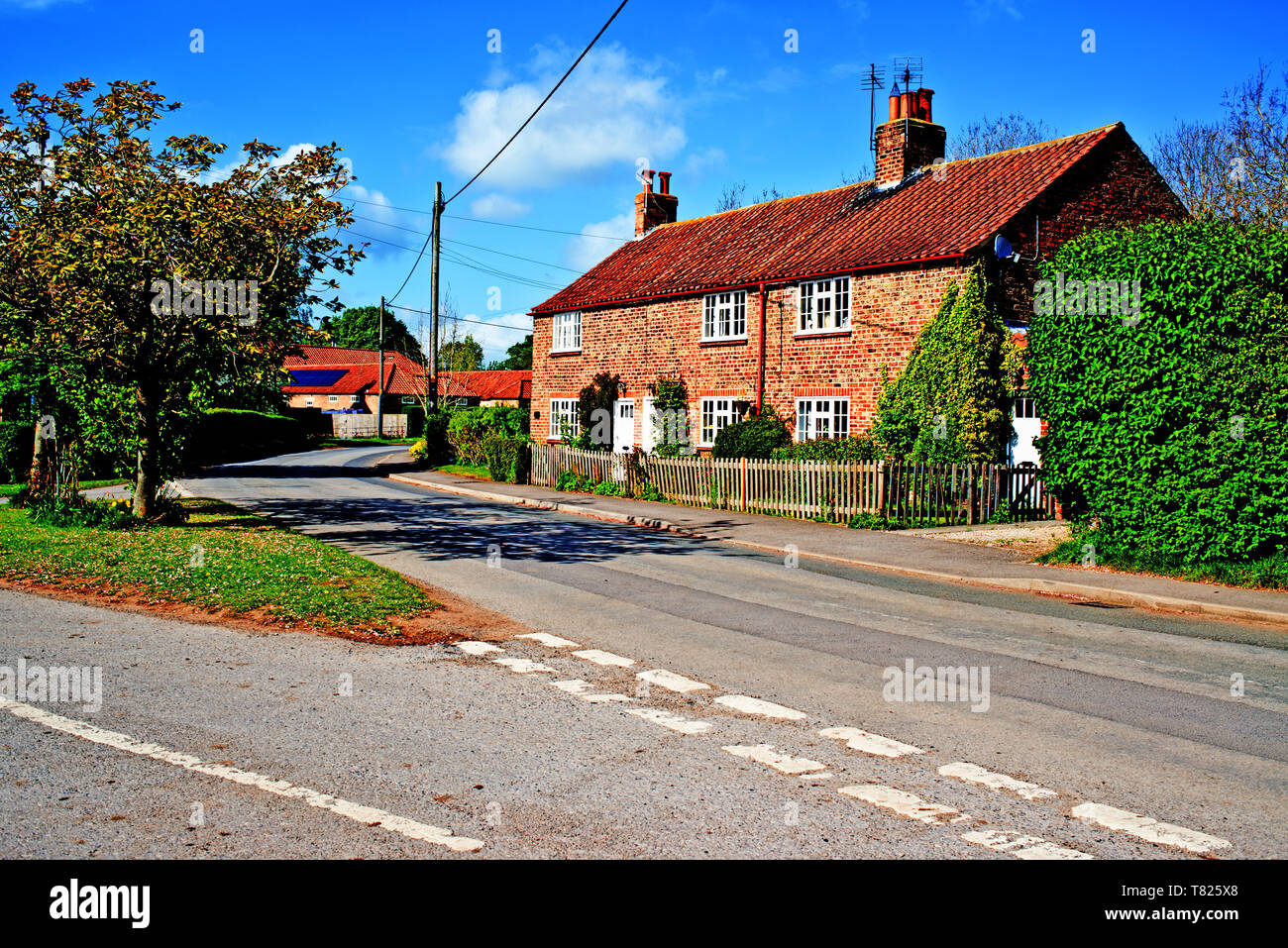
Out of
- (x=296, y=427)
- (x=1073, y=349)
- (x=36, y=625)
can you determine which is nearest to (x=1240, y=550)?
(x=1073, y=349)

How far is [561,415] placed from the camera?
3406 cm

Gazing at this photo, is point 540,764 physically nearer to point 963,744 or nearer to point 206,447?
point 963,744

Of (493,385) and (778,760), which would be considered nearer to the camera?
(778,760)

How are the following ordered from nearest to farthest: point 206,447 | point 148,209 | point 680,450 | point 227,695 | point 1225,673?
point 227,695, point 1225,673, point 148,209, point 680,450, point 206,447

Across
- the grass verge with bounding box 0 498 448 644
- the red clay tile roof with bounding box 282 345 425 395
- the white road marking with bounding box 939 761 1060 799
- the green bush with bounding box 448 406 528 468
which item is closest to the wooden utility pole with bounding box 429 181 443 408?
the green bush with bounding box 448 406 528 468

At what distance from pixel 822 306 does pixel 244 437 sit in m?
33.8

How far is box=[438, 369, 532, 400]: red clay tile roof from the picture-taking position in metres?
87.2

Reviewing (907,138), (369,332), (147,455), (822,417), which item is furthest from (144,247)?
(369,332)

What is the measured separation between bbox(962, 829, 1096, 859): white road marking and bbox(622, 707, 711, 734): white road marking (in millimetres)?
1975

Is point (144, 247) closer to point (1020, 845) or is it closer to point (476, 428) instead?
point (1020, 845)

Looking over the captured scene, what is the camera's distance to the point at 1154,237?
496 inches

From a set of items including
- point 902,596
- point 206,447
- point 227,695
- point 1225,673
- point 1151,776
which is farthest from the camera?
point 206,447

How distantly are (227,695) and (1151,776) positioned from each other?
585 cm

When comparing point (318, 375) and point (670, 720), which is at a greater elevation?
point (318, 375)
